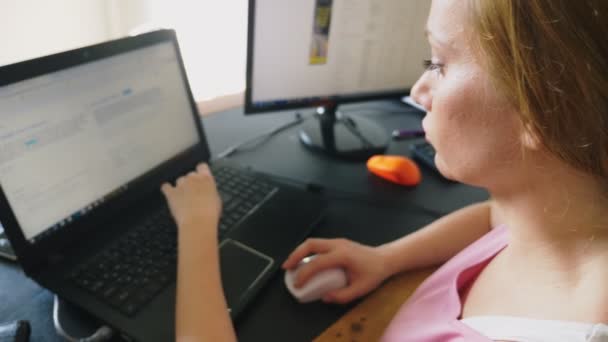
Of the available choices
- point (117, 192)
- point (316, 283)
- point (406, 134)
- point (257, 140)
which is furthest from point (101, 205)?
point (406, 134)

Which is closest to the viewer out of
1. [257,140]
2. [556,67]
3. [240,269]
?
[556,67]

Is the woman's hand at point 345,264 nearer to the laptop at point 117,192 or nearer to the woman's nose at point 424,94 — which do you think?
the laptop at point 117,192

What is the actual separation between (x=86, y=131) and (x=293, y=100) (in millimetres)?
425

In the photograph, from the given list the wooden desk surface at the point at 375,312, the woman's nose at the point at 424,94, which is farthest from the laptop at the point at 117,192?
the woman's nose at the point at 424,94

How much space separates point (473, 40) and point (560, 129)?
0.11 metres

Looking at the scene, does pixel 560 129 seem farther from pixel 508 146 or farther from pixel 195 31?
pixel 195 31

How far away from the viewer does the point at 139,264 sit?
58 cm

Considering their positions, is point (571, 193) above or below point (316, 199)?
above

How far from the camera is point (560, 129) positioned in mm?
366

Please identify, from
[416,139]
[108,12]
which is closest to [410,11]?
[416,139]

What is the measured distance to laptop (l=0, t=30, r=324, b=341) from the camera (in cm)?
53

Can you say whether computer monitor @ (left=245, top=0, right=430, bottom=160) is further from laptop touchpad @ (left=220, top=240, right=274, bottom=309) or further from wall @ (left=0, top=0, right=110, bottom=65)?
wall @ (left=0, top=0, right=110, bottom=65)

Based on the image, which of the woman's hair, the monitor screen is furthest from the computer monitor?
the woman's hair

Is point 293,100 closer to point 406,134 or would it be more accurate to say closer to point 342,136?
point 342,136
